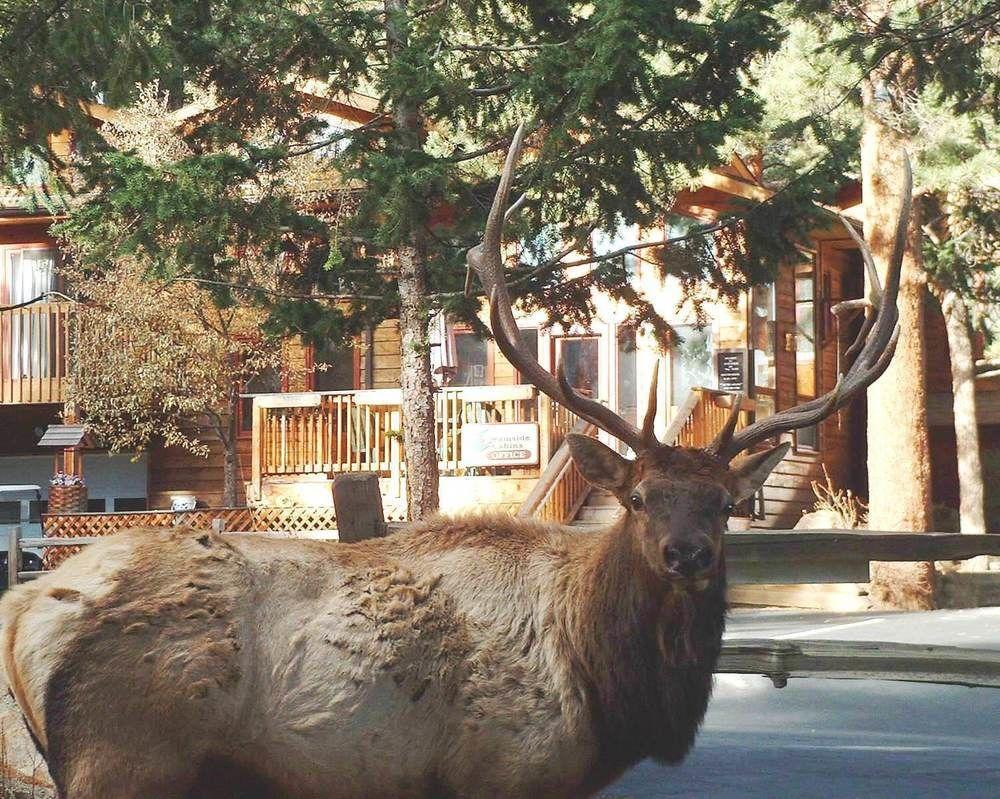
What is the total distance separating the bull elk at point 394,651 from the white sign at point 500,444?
14.8 meters

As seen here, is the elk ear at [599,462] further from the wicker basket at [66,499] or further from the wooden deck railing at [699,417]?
the wicker basket at [66,499]

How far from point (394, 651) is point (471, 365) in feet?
69.0

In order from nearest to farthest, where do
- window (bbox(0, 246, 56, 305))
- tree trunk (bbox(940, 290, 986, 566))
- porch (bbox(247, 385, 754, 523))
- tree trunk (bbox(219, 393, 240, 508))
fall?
porch (bbox(247, 385, 754, 523)) → tree trunk (bbox(940, 290, 986, 566)) → tree trunk (bbox(219, 393, 240, 508)) → window (bbox(0, 246, 56, 305))

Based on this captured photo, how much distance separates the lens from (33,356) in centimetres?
2588

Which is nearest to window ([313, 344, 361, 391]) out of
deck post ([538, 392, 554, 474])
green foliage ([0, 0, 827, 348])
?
deck post ([538, 392, 554, 474])

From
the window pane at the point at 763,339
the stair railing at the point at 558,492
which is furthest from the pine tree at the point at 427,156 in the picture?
the window pane at the point at 763,339

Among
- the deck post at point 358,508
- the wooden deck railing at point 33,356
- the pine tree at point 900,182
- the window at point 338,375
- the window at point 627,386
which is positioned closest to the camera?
the deck post at point 358,508

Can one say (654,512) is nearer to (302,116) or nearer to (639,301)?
(639,301)

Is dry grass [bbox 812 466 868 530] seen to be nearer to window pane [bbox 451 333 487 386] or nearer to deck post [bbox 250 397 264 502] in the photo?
window pane [bbox 451 333 487 386]

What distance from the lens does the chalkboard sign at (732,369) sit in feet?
74.9

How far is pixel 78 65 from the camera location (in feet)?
25.4

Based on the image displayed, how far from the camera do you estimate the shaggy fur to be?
4336 mm

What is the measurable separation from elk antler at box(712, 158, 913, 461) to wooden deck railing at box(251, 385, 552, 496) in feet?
47.4

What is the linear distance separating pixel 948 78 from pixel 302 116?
19.1ft
